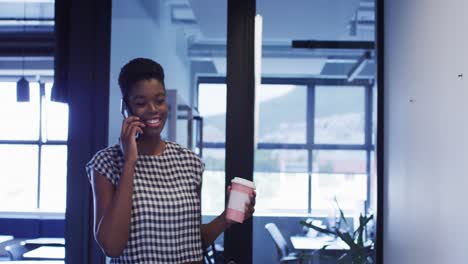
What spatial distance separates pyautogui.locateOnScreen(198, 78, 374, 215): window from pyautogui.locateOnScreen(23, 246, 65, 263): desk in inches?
31.4

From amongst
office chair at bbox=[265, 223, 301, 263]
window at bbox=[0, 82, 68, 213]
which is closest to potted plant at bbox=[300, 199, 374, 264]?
office chair at bbox=[265, 223, 301, 263]

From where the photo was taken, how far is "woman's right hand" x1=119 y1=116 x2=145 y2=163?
4.30ft

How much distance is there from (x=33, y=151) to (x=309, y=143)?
54.5 inches

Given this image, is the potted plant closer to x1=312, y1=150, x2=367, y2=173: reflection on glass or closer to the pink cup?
x1=312, y1=150, x2=367, y2=173: reflection on glass

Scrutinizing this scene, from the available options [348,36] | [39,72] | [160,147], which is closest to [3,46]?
[39,72]

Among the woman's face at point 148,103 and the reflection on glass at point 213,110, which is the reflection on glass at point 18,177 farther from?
the woman's face at point 148,103

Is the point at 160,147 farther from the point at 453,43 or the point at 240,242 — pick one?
the point at 453,43

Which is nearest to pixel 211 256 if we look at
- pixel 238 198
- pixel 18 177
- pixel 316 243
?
pixel 316 243

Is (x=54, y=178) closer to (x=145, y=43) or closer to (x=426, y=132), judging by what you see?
(x=145, y=43)

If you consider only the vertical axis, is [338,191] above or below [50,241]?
above

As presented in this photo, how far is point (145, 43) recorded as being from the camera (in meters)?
2.33

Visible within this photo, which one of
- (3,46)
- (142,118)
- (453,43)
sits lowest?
(142,118)

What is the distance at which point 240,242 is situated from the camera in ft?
6.45

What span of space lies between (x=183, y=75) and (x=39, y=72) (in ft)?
2.32
